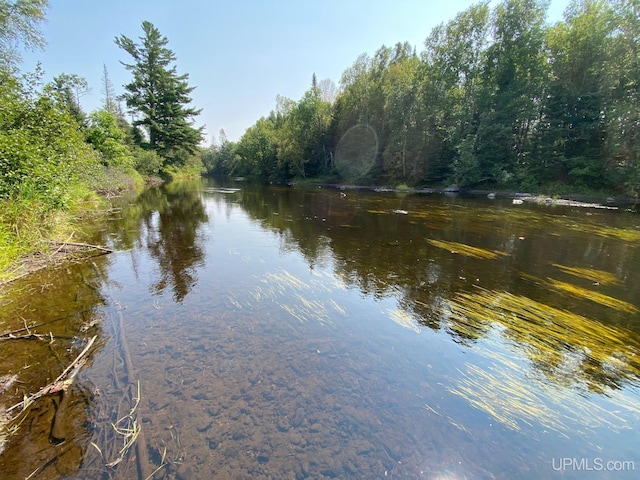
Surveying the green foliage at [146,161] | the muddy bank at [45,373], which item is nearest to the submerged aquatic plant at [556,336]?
the muddy bank at [45,373]

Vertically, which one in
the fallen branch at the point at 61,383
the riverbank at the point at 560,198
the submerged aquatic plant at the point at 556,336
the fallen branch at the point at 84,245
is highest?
the riverbank at the point at 560,198

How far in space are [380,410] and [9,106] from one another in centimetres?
1223

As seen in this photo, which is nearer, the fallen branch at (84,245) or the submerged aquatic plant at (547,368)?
the submerged aquatic plant at (547,368)

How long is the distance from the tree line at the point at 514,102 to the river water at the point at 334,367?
2483 centimetres

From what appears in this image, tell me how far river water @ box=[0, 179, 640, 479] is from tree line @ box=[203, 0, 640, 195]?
24.8 meters

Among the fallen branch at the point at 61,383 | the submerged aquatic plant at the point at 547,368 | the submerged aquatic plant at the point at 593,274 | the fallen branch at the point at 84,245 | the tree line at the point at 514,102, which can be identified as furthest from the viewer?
the tree line at the point at 514,102

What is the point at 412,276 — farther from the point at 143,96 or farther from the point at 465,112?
the point at 143,96

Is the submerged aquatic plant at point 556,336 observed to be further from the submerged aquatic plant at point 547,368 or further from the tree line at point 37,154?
the tree line at point 37,154

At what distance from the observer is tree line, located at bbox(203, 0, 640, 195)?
79.8 ft

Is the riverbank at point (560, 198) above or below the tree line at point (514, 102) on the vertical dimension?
below

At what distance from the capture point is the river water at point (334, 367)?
9.04 ft

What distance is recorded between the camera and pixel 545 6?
29484 millimetres

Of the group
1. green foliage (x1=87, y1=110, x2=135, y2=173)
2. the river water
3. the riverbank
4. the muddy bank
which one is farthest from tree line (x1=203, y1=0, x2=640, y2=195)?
the muddy bank

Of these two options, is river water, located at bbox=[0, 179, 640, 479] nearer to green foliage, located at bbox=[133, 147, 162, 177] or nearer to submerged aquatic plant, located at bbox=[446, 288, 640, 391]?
submerged aquatic plant, located at bbox=[446, 288, 640, 391]
